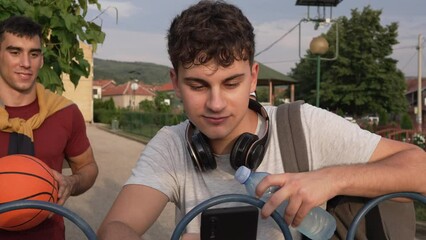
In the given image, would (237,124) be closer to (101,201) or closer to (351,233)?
(351,233)

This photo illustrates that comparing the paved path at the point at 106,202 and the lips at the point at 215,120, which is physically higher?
the lips at the point at 215,120

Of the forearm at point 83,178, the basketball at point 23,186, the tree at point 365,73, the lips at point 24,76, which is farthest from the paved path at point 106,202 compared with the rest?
the tree at point 365,73

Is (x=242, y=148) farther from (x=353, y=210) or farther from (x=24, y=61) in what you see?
(x=24, y=61)

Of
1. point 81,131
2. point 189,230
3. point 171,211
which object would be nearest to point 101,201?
point 171,211

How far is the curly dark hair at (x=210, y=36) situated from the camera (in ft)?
5.45

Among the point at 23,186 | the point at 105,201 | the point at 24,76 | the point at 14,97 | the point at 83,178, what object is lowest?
the point at 105,201

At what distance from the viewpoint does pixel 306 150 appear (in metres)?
1.78

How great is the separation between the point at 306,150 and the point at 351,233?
0.32m

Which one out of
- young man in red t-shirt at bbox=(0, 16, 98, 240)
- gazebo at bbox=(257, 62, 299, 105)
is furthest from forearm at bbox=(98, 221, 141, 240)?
gazebo at bbox=(257, 62, 299, 105)

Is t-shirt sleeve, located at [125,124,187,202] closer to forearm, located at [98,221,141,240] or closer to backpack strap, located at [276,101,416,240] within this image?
forearm, located at [98,221,141,240]

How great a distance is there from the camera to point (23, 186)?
7.56ft

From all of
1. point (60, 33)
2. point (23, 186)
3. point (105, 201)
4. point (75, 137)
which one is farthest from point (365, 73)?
point (23, 186)

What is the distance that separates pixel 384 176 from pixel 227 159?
0.57 m

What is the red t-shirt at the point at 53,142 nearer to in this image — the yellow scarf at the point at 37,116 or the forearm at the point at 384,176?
the yellow scarf at the point at 37,116
